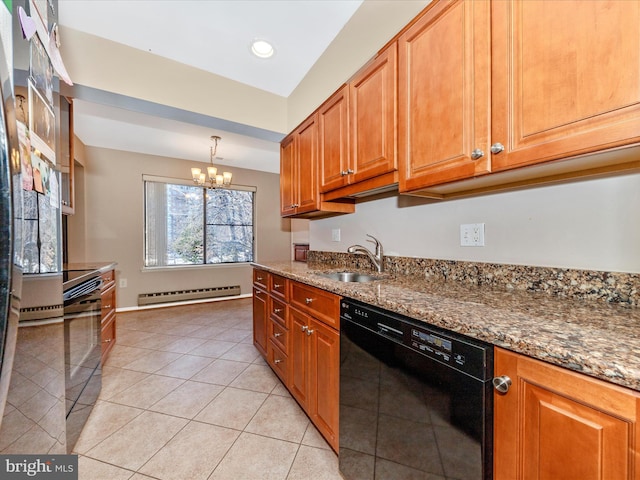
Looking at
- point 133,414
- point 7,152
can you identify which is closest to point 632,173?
point 7,152

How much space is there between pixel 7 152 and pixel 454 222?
160 centimetres

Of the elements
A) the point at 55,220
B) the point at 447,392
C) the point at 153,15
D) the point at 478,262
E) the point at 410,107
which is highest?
the point at 153,15

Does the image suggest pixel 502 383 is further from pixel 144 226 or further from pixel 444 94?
pixel 144 226

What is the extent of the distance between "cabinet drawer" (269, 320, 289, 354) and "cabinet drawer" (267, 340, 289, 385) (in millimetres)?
43

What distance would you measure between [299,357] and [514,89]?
64.8 inches

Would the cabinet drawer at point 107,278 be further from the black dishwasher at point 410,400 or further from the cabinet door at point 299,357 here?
the black dishwasher at point 410,400

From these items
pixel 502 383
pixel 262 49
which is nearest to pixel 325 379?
pixel 502 383

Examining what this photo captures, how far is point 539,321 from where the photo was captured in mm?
695

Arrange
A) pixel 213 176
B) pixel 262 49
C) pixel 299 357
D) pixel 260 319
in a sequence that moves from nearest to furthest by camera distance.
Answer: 1. pixel 299 357
2. pixel 262 49
3. pixel 260 319
4. pixel 213 176

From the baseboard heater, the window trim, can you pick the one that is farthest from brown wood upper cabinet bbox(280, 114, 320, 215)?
the baseboard heater

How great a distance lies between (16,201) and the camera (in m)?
0.46

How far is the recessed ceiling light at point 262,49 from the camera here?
1986mm

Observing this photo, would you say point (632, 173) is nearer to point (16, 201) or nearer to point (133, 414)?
point (16, 201)

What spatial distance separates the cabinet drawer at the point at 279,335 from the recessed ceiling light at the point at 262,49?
2.12 m
